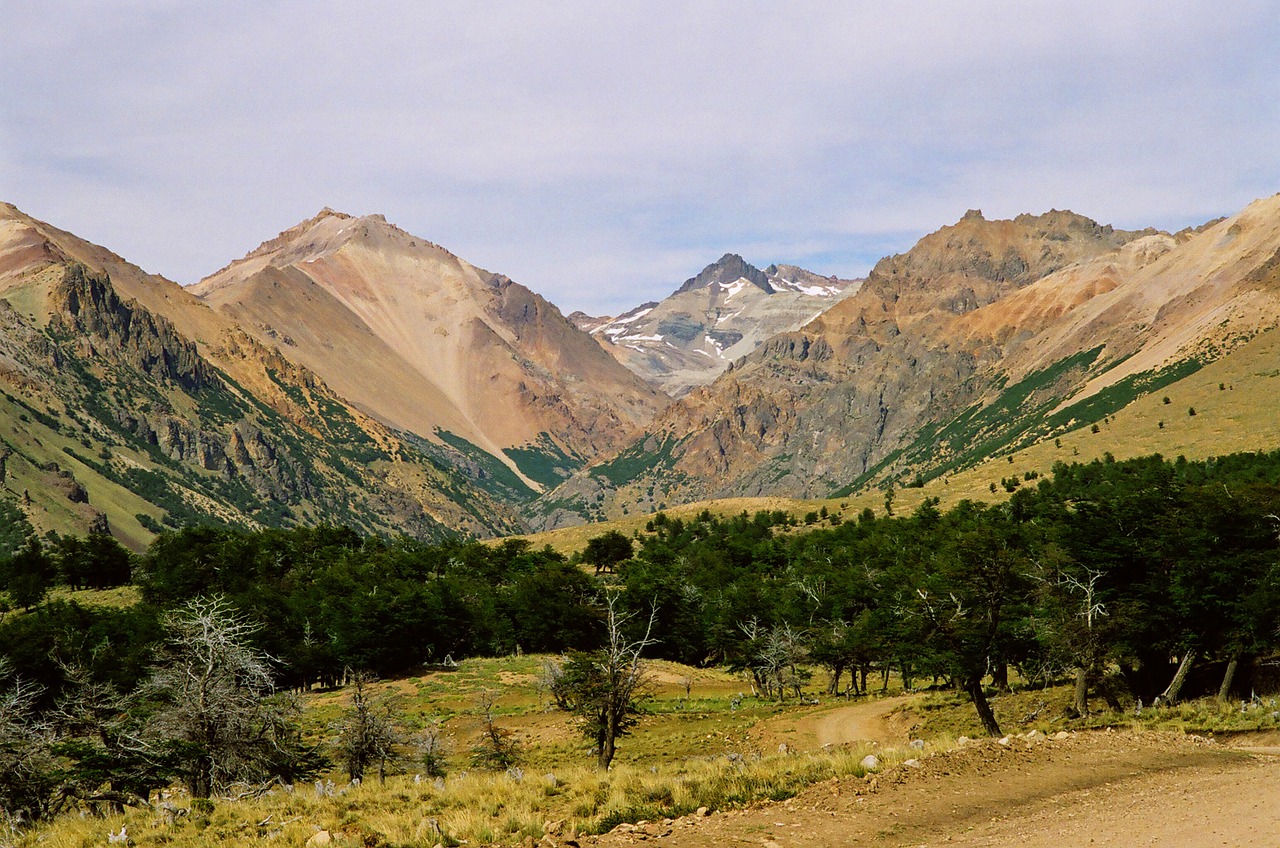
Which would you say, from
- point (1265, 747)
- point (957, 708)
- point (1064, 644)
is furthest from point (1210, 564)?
point (1265, 747)

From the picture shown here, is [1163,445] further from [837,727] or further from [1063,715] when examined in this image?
[1063,715]

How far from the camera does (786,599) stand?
8956 centimetres

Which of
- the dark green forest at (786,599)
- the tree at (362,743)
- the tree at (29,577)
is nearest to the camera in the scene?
the tree at (362,743)

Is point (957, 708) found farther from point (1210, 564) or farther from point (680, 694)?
point (680, 694)

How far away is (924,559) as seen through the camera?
295 ft

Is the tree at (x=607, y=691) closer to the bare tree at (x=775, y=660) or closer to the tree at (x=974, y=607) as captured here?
the tree at (x=974, y=607)

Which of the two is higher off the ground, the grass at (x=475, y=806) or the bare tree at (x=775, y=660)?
the grass at (x=475, y=806)

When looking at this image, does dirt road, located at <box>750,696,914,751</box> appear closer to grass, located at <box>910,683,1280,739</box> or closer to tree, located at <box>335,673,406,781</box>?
grass, located at <box>910,683,1280,739</box>

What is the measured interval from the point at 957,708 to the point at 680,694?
3261 cm

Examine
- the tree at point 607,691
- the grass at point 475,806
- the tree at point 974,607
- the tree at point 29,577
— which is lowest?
the tree at point 29,577

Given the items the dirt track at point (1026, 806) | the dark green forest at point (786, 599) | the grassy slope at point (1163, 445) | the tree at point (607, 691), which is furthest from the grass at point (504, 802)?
the grassy slope at point (1163, 445)

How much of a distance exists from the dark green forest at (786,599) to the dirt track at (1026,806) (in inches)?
340

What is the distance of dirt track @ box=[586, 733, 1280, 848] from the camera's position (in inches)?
789

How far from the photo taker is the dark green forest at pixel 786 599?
42125 mm
